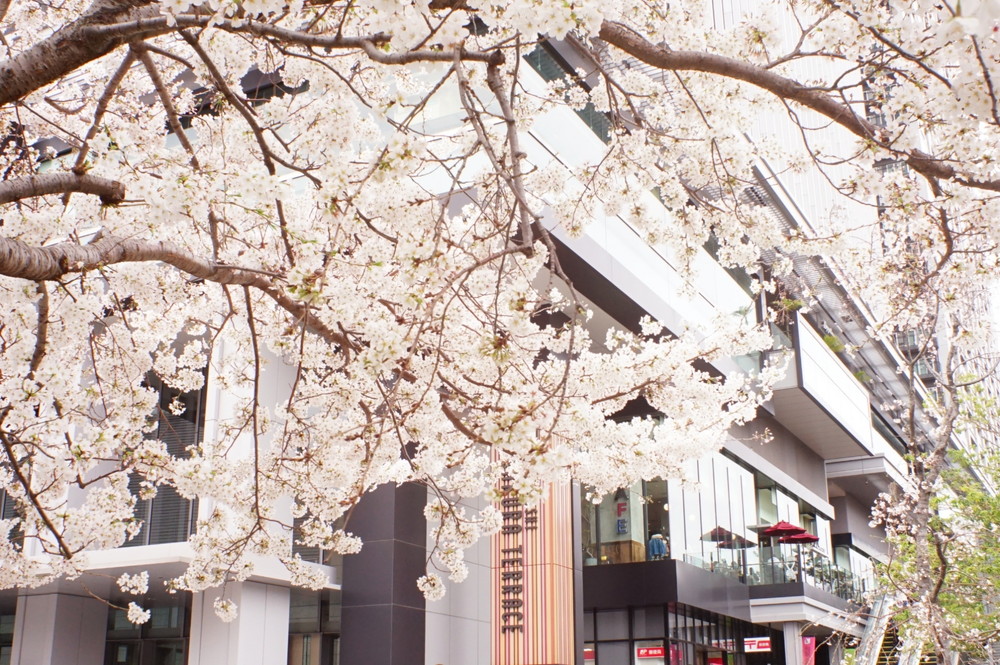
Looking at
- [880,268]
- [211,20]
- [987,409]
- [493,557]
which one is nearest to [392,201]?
[211,20]

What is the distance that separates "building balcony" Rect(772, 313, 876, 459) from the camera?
21.7 metres

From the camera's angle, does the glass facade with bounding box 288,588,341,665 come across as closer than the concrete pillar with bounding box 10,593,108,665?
No

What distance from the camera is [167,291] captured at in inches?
281

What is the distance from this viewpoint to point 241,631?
1200 centimetres

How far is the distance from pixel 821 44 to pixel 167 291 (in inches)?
189

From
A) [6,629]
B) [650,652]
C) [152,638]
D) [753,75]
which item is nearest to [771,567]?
[650,652]

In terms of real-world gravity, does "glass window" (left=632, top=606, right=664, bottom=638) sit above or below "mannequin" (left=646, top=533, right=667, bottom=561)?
below

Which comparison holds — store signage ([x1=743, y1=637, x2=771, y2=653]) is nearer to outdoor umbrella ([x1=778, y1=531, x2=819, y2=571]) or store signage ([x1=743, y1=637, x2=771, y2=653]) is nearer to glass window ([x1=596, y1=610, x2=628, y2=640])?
outdoor umbrella ([x1=778, y1=531, x2=819, y2=571])

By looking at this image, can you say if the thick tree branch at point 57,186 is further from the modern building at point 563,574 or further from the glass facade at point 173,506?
the glass facade at point 173,506

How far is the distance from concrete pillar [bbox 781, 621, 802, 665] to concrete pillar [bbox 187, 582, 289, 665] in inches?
503

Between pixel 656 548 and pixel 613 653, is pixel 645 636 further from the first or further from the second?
pixel 656 548

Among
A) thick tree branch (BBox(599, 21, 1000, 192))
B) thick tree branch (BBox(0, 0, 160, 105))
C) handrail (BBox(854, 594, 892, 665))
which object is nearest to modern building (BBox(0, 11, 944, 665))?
handrail (BBox(854, 594, 892, 665))

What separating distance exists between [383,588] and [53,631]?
451 cm

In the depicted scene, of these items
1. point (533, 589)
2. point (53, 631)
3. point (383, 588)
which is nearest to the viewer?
point (53, 631)
